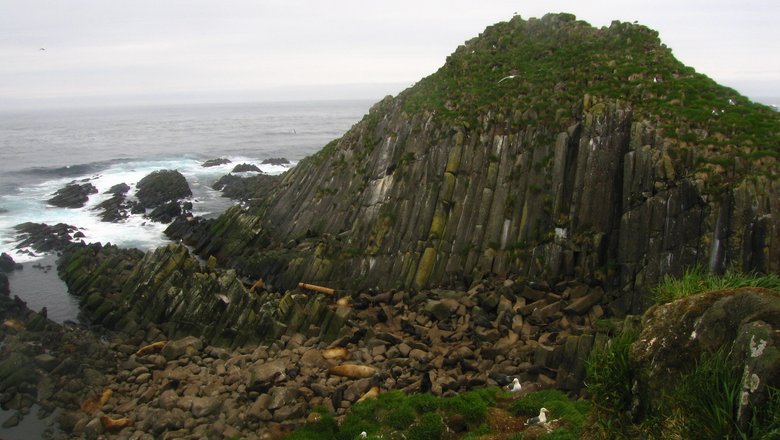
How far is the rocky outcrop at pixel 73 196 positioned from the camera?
199 feet

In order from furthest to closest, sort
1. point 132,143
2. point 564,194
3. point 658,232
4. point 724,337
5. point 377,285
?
point 132,143, point 377,285, point 564,194, point 658,232, point 724,337

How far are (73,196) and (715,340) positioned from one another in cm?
6858

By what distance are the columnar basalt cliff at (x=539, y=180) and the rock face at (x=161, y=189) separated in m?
19.5

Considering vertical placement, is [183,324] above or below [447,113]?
below

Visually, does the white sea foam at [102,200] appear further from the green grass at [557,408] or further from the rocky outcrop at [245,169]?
the green grass at [557,408]

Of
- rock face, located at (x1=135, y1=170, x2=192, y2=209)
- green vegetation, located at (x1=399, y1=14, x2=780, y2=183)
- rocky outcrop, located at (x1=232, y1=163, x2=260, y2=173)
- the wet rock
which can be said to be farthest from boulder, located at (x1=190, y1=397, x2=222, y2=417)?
the wet rock

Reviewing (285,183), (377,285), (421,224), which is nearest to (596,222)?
(421,224)

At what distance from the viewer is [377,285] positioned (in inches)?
1220


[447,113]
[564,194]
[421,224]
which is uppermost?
[447,113]

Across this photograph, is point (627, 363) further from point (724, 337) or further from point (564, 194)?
point (564, 194)

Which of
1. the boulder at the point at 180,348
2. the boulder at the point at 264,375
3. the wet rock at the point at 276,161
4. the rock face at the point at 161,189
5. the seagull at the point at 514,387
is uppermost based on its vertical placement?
the wet rock at the point at 276,161

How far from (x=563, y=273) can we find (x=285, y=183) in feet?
86.7

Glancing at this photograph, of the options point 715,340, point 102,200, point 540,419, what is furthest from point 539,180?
point 102,200

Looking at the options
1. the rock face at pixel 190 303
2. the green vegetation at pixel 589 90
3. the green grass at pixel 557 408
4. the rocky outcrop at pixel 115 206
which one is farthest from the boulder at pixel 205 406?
the rocky outcrop at pixel 115 206
